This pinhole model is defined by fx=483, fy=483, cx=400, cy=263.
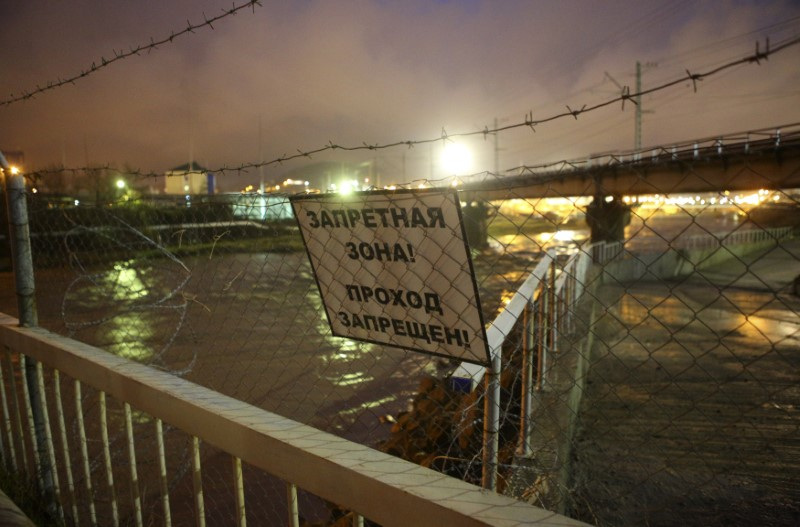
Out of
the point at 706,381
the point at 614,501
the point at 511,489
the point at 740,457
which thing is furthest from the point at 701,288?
the point at 511,489

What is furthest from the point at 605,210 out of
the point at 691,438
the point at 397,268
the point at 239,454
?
the point at 691,438

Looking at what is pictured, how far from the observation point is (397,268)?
213 centimetres

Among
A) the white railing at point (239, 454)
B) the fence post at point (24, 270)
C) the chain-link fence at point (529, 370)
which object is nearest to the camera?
the white railing at point (239, 454)

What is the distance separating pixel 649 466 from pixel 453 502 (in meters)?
3.23

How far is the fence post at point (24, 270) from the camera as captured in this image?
3471 mm

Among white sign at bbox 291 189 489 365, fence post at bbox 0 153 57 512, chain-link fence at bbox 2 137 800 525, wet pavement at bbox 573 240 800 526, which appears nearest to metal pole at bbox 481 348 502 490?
chain-link fence at bbox 2 137 800 525

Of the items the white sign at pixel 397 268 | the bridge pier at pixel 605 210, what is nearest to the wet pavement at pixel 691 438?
the bridge pier at pixel 605 210

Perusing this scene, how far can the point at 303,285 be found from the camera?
59.6ft

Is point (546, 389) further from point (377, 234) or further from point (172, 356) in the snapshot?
point (172, 356)

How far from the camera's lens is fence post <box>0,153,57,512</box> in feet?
11.4

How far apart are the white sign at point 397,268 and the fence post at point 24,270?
2494 mm

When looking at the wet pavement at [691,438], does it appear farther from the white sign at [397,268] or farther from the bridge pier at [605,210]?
the white sign at [397,268]

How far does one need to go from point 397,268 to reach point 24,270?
3126 millimetres

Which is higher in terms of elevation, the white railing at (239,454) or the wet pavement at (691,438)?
the white railing at (239,454)
